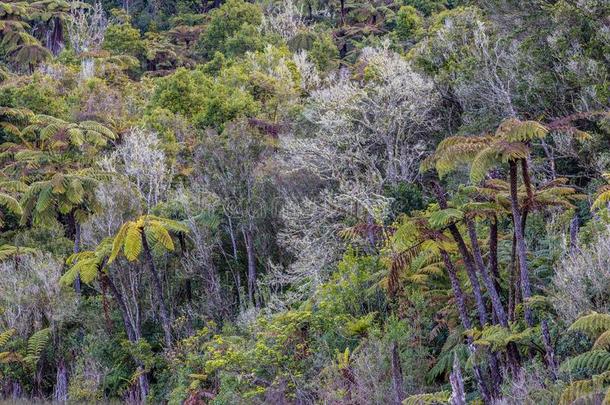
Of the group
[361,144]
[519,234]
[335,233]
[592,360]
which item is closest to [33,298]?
[335,233]

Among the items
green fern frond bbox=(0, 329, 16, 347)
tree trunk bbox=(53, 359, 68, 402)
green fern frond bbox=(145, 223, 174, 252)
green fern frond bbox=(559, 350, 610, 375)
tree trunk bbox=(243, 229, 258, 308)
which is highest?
green fern frond bbox=(145, 223, 174, 252)

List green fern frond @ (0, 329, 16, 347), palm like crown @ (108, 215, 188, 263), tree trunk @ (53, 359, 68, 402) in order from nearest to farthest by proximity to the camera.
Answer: palm like crown @ (108, 215, 188, 263) → tree trunk @ (53, 359, 68, 402) → green fern frond @ (0, 329, 16, 347)

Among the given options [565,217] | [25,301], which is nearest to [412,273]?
[565,217]

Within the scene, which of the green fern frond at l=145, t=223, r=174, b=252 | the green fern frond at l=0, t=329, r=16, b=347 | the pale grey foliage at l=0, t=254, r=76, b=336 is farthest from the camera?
the pale grey foliage at l=0, t=254, r=76, b=336

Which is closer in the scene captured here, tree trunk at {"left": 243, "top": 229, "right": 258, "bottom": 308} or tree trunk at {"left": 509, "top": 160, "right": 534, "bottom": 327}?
tree trunk at {"left": 509, "top": 160, "right": 534, "bottom": 327}

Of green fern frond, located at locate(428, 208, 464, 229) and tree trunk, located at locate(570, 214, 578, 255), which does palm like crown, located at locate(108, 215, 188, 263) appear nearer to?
green fern frond, located at locate(428, 208, 464, 229)

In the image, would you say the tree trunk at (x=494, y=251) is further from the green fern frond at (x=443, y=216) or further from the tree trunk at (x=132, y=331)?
the tree trunk at (x=132, y=331)

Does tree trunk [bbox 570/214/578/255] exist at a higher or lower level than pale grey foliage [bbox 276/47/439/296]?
lower

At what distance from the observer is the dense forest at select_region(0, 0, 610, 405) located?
29.9 feet

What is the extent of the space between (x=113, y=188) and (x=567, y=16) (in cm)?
1124

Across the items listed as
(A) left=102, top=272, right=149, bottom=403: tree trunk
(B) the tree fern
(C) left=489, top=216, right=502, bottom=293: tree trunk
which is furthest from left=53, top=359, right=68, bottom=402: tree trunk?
(C) left=489, top=216, right=502, bottom=293: tree trunk

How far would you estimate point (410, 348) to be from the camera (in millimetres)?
11133

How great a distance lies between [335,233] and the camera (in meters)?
16.9

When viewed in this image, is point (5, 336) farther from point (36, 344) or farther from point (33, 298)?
point (33, 298)
